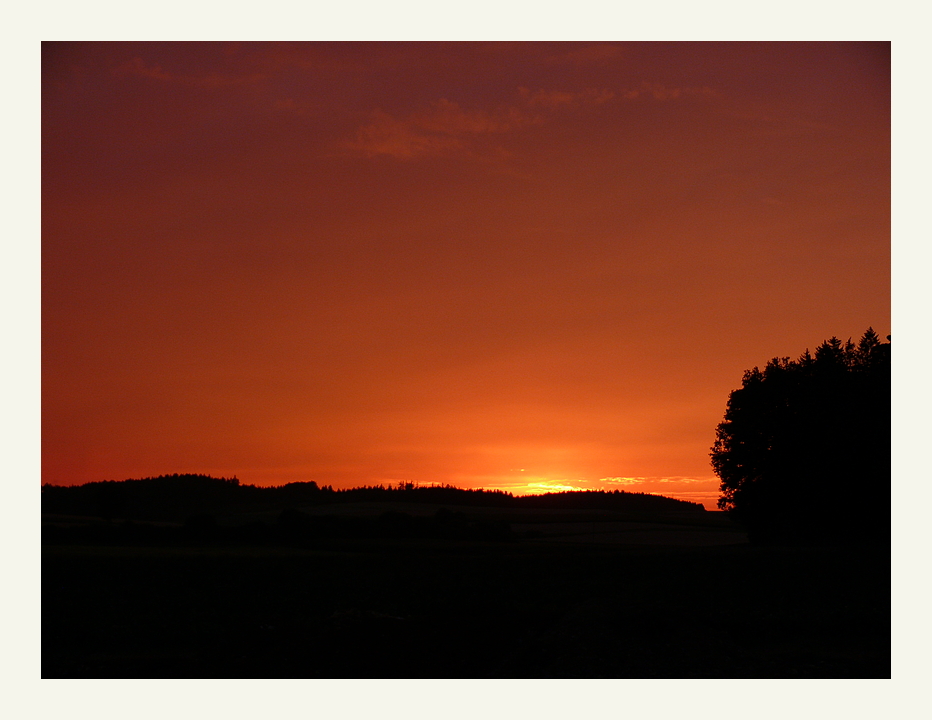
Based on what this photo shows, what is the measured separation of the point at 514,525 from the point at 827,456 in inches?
1753

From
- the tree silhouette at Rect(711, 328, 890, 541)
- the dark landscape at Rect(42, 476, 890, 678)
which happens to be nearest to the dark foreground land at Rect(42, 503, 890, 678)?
the dark landscape at Rect(42, 476, 890, 678)

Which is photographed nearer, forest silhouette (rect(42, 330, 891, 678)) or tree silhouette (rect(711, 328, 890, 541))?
forest silhouette (rect(42, 330, 891, 678))

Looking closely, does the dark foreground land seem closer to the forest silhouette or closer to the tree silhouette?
the forest silhouette

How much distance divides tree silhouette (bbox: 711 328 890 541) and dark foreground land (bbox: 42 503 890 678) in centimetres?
763

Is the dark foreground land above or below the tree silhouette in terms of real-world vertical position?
below

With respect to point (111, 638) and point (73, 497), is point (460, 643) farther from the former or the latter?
point (73, 497)

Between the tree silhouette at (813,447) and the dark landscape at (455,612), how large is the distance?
752 cm

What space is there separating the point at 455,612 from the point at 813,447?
34303 millimetres

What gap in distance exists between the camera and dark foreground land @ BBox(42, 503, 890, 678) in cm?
2572

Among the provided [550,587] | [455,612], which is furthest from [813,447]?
[455,612]

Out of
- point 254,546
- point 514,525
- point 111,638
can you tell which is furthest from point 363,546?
point 111,638

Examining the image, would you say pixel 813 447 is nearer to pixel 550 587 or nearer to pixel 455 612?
pixel 550 587

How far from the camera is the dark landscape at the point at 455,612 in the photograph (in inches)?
1015

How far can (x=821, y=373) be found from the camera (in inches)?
2287
